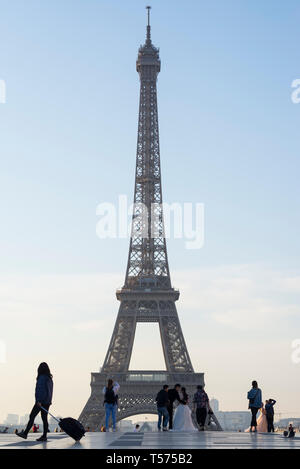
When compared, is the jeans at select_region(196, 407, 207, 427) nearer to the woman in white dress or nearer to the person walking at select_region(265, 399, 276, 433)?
the woman in white dress

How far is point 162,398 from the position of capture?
33.0 metres

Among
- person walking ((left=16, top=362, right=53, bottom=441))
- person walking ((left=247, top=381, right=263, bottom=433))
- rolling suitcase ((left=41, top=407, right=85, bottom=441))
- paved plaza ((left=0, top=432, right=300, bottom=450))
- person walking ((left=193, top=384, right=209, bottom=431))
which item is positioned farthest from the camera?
person walking ((left=193, top=384, right=209, bottom=431))

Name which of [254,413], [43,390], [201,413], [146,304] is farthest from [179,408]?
[146,304]

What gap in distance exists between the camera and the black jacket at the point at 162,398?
32906mm

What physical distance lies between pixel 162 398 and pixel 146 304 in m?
53.9

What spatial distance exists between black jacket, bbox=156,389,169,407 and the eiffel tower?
44905 mm

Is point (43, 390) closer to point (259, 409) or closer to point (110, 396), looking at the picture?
point (110, 396)

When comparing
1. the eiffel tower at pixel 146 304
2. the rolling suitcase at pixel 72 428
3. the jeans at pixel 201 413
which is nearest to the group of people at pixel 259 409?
the jeans at pixel 201 413

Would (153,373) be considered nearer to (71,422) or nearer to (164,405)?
(164,405)

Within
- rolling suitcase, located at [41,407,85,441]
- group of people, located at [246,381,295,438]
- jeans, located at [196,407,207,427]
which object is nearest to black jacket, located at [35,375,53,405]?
rolling suitcase, located at [41,407,85,441]

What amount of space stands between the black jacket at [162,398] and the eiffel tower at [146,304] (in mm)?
44905

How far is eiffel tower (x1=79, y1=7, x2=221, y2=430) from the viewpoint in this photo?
81.2 metres

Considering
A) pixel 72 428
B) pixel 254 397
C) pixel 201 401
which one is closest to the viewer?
pixel 72 428
